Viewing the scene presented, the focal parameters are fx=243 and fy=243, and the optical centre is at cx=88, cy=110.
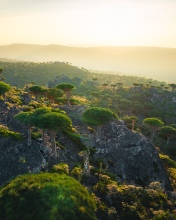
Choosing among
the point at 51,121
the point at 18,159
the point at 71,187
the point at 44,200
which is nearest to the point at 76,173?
the point at 51,121

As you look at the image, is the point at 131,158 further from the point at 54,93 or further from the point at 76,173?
the point at 54,93

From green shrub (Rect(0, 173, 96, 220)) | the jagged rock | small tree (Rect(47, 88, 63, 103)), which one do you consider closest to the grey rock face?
the jagged rock

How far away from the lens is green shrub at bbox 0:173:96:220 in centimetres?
2170

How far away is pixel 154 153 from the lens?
49844 millimetres

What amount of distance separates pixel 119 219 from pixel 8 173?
15.9 meters

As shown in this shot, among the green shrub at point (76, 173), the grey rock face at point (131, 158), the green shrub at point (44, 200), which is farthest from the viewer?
the grey rock face at point (131, 158)

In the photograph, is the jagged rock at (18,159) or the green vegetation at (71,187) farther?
the jagged rock at (18,159)

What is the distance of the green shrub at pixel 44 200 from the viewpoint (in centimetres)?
2170

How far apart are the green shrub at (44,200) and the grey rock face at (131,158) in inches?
809

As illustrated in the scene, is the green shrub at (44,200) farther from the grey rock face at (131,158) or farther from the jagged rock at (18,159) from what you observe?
the grey rock face at (131,158)

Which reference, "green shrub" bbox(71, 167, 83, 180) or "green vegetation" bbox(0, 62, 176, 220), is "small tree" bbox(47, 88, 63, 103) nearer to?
"green vegetation" bbox(0, 62, 176, 220)

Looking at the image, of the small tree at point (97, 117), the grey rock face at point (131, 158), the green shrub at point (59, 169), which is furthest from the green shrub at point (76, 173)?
the small tree at point (97, 117)

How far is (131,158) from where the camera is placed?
46.8 metres

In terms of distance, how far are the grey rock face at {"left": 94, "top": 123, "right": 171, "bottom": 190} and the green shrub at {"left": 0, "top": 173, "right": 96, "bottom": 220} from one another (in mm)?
20539
